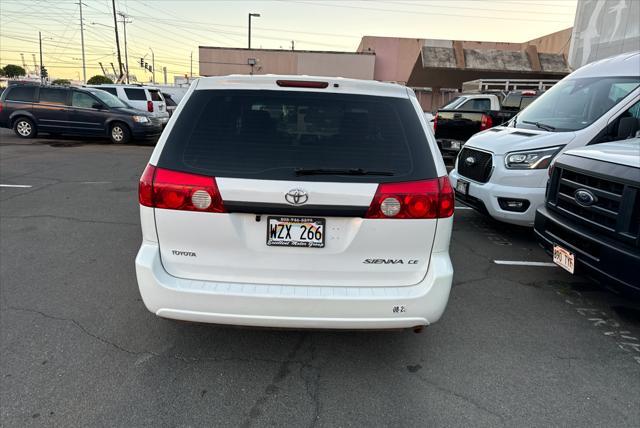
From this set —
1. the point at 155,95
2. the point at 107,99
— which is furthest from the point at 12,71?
the point at 107,99

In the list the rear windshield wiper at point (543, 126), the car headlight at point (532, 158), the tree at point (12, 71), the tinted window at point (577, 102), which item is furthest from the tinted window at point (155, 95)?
the tree at point (12, 71)

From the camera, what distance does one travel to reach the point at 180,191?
2.43 m

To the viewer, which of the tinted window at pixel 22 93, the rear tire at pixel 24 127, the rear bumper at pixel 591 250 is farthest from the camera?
the rear tire at pixel 24 127

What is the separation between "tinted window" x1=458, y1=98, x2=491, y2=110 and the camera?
1286cm

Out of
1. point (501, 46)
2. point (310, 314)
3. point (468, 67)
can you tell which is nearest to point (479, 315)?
point (310, 314)

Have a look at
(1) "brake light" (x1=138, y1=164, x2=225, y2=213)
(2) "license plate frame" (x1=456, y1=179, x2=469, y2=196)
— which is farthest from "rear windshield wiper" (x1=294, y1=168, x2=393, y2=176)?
(2) "license plate frame" (x1=456, y1=179, x2=469, y2=196)

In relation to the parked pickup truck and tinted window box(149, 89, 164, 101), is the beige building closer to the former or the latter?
tinted window box(149, 89, 164, 101)

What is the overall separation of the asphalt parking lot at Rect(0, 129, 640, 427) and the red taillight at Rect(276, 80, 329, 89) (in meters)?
1.76

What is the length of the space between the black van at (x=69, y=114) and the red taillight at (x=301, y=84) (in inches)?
528

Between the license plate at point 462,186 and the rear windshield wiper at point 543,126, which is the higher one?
the rear windshield wiper at point 543,126

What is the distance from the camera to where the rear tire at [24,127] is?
14656 millimetres

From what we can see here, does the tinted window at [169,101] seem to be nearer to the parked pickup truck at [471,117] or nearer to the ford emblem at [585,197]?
the parked pickup truck at [471,117]

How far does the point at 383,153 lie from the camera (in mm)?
2547

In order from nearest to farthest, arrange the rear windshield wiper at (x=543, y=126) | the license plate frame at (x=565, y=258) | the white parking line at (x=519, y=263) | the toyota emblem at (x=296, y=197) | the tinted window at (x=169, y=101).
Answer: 1. the toyota emblem at (x=296, y=197)
2. the license plate frame at (x=565, y=258)
3. the white parking line at (x=519, y=263)
4. the rear windshield wiper at (x=543, y=126)
5. the tinted window at (x=169, y=101)
